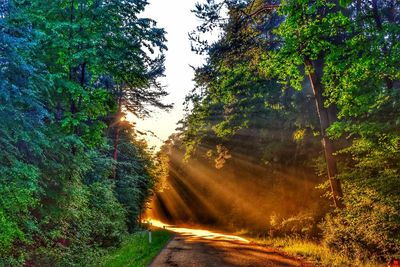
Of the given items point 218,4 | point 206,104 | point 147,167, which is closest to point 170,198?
point 147,167

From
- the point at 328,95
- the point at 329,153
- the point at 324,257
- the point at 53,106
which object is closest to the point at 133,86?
the point at 53,106

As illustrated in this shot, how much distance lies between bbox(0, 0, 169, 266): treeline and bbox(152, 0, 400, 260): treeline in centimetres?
437

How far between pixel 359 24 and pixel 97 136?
10.0 metres

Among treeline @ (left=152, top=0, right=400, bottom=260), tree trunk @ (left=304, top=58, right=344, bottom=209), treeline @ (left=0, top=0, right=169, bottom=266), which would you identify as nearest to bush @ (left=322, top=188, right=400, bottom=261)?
treeline @ (left=152, top=0, right=400, bottom=260)

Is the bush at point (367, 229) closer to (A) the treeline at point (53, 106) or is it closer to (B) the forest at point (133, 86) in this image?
(B) the forest at point (133, 86)

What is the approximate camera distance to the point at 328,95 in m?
14.1

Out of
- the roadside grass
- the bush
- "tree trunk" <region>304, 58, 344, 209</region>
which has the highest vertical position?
"tree trunk" <region>304, 58, 344, 209</region>

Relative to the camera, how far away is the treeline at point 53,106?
25.3 feet

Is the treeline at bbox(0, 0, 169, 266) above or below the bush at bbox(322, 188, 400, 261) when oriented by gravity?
above

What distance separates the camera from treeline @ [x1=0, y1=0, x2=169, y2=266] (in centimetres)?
772

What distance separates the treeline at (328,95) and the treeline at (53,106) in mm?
4369

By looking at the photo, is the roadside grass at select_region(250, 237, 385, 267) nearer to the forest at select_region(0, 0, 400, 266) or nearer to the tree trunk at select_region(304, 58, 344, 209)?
the forest at select_region(0, 0, 400, 266)

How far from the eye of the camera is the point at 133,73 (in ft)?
46.2

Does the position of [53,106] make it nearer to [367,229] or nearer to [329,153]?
[367,229]
